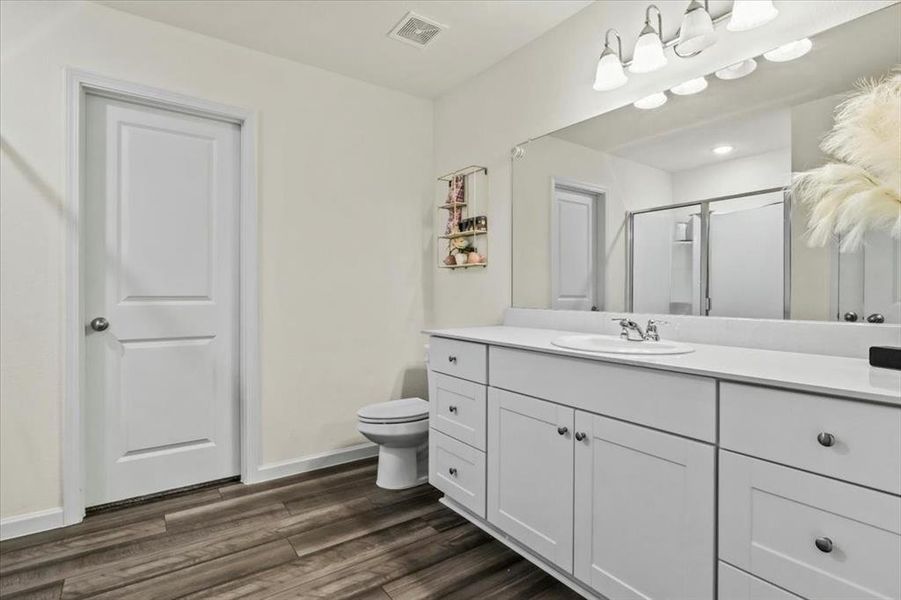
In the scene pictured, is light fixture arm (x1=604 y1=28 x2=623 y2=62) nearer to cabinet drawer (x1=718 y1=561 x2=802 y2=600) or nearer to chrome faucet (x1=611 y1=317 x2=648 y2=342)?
chrome faucet (x1=611 y1=317 x2=648 y2=342)

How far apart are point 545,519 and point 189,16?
2795 mm

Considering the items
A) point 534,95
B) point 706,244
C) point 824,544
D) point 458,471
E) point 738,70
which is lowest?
point 458,471

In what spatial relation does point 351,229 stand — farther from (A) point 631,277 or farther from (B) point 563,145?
(A) point 631,277

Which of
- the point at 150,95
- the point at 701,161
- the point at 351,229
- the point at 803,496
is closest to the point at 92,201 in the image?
the point at 150,95

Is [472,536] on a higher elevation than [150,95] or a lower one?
lower

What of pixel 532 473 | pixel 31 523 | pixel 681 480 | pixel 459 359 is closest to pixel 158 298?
pixel 31 523

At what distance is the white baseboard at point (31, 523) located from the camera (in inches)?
79.7

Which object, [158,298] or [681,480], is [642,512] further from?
[158,298]

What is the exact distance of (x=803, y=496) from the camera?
1.01 metres

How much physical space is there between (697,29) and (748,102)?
0.32 m

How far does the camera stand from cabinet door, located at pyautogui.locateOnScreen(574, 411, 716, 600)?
1191 mm

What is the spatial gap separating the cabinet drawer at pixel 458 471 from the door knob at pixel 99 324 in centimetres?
171

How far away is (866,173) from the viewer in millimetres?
Result: 1189

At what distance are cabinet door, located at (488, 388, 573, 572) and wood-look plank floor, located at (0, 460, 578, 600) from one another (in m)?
0.18
